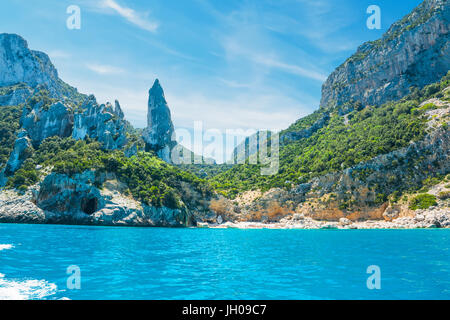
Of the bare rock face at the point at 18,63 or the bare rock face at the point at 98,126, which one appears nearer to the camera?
the bare rock face at the point at 98,126

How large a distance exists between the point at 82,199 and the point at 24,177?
548 inches

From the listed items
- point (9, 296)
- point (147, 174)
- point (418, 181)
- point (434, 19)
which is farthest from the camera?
point (434, 19)

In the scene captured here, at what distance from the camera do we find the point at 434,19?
116 meters

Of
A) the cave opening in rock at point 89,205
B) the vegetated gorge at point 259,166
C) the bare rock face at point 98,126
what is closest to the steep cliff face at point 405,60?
the vegetated gorge at point 259,166

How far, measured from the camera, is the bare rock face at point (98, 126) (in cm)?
9162

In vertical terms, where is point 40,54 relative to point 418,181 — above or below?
above

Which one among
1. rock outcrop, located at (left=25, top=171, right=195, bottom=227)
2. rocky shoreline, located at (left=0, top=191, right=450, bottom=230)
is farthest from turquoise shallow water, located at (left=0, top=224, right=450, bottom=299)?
rock outcrop, located at (left=25, top=171, right=195, bottom=227)

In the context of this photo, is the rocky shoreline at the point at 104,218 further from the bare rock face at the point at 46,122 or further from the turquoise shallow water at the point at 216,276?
the turquoise shallow water at the point at 216,276

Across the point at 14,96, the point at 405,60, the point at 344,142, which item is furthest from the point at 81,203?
the point at 405,60

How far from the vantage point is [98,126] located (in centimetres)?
9406

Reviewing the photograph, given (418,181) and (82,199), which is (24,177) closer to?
(82,199)

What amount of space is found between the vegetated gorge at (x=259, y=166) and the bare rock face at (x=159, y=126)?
0.46 meters

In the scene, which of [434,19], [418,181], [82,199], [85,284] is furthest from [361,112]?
[85,284]

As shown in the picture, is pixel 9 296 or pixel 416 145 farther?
pixel 416 145
